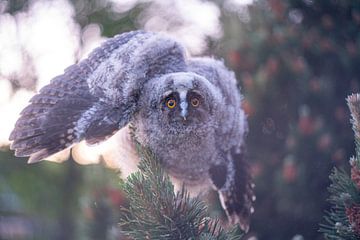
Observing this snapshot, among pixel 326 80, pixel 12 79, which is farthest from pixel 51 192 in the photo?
pixel 326 80

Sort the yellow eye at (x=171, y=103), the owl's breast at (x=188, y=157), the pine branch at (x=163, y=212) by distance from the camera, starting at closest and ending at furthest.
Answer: the pine branch at (x=163, y=212) → the yellow eye at (x=171, y=103) → the owl's breast at (x=188, y=157)

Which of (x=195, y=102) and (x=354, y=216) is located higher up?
(x=195, y=102)

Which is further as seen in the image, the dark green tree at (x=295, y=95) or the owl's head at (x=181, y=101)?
the dark green tree at (x=295, y=95)

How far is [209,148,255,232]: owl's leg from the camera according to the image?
3.94 meters

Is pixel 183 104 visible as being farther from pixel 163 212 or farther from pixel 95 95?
pixel 163 212

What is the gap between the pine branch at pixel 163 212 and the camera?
2.03 m

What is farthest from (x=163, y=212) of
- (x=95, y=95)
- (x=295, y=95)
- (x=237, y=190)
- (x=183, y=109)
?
(x=295, y=95)

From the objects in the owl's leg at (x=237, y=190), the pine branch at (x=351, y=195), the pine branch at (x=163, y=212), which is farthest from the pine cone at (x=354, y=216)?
the owl's leg at (x=237, y=190)

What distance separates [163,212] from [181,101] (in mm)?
1340

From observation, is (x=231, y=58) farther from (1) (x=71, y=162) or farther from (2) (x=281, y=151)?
(1) (x=71, y=162)

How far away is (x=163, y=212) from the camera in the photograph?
6.73 feet

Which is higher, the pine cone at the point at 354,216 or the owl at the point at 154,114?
the owl at the point at 154,114

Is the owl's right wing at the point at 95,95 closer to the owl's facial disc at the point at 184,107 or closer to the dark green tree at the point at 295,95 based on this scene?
the owl's facial disc at the point at 184,107

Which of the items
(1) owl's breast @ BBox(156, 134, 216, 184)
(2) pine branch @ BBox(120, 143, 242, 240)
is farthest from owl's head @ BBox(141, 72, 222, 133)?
(2) pine branch @ BBox(120, 143, 242, 240)
